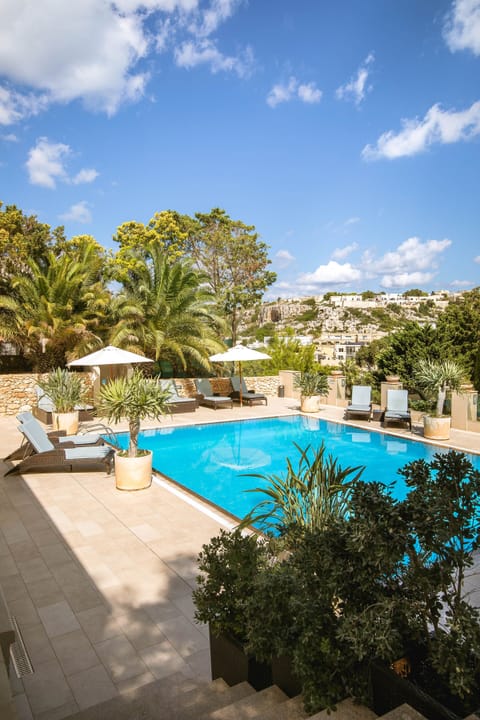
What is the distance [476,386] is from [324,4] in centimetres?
1419

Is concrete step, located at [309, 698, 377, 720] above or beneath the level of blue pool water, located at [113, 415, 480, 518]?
above

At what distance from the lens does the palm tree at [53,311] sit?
650 inches

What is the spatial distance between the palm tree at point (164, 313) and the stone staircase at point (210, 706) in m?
15.0

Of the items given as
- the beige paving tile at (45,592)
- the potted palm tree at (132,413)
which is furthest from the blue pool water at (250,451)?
the beige paving tile at (45,592)

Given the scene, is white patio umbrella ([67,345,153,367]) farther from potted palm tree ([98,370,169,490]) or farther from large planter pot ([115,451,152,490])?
large planter pot ([115,451,152,490])

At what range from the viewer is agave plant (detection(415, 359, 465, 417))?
1197cm

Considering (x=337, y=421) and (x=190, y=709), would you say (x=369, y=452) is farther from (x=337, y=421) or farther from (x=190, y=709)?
(x=190, y=709)

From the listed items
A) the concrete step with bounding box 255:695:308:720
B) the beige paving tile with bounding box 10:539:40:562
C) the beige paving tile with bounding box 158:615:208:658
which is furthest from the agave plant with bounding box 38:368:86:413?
the concrete step with bounding box 255:695:308:720

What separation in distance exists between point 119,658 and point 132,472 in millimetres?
4226

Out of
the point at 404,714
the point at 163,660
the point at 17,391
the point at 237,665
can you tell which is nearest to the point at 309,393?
the point at 17,391

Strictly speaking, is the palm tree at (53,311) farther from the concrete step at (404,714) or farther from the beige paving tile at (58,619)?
the concrete step at (404,714)

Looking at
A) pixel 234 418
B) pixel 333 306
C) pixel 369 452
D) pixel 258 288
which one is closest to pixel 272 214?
pixel 258 288

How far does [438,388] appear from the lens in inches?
476

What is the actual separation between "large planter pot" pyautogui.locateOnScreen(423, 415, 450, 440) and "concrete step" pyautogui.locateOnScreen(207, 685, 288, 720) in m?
10.2
